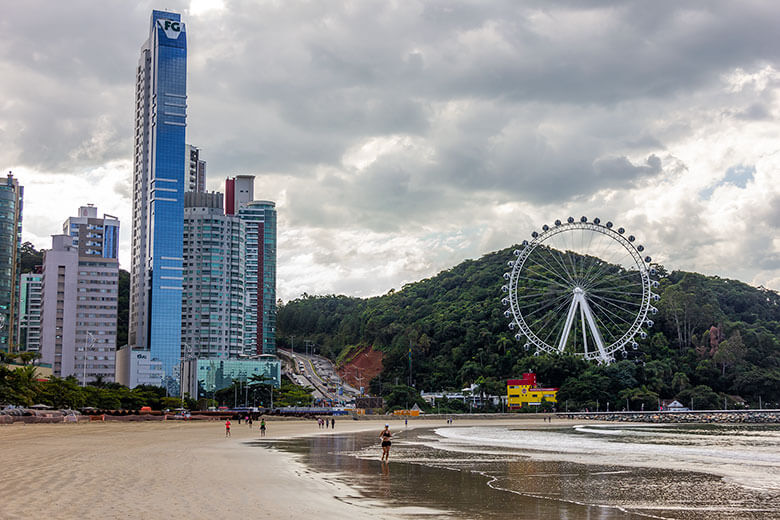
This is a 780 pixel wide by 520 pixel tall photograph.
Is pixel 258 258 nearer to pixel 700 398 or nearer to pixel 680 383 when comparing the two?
pixel 680 383

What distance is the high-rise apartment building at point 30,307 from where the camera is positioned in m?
146

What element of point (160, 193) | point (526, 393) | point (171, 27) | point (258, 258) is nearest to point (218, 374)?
point (160, 193)

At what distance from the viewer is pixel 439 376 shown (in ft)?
452

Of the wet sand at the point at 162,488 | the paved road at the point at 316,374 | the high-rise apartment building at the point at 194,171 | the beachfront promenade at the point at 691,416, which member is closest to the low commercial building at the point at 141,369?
the paved road at the point at 316,374

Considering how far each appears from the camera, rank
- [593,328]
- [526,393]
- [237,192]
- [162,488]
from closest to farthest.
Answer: [162,488]
[593,328]
[526,393]
[237,192]

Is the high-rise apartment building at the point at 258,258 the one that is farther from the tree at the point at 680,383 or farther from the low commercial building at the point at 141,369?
the tree at the point at 680,383

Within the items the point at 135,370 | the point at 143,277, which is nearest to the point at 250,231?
the point at 143,277

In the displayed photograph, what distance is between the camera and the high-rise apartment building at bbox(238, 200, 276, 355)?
16588 cm

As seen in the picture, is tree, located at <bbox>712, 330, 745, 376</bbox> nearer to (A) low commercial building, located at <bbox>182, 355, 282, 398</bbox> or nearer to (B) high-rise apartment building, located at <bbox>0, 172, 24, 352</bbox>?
(A) low commercial building, located at <bbox>182, 355, 282, 398</bbox>

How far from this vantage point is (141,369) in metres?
114

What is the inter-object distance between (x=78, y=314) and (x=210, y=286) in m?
25.3

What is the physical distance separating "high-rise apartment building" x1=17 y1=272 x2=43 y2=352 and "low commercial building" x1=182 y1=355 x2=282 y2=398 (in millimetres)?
45629

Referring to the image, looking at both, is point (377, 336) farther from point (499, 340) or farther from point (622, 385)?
point (622, 385)

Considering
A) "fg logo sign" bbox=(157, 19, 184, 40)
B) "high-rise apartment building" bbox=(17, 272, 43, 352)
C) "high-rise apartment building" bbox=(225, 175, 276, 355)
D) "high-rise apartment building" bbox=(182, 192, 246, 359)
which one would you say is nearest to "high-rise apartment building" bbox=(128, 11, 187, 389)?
"fg logo sign" bbox=(157, 19, 184, 40)
